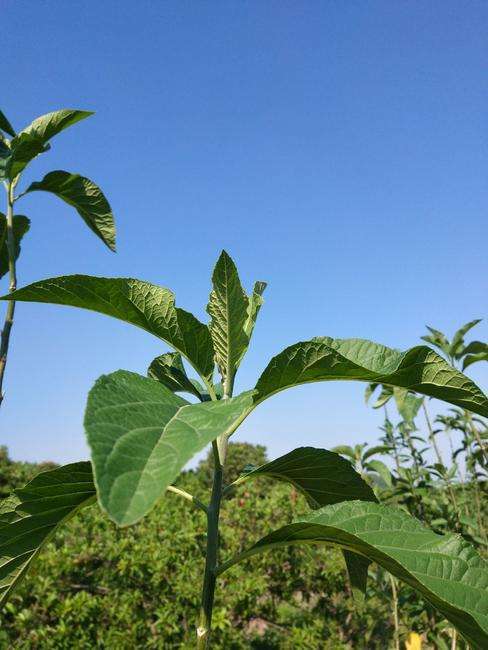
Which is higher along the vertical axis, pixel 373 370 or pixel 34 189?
pixel 34 189

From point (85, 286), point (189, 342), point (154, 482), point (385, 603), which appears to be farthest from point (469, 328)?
point (154, 482)

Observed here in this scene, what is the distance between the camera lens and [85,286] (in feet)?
3.61

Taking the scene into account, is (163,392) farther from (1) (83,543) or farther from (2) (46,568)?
(1) (83,543)

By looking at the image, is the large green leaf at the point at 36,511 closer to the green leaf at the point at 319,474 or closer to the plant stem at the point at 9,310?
the green leaf at the point at 319,474

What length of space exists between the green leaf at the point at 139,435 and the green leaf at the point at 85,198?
5.49 feet

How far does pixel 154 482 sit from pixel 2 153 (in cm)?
193

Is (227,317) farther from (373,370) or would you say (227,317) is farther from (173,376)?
(373,370)

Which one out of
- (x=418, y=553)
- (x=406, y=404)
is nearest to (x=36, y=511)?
(x=418, y=553)

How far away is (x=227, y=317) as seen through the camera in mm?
1269

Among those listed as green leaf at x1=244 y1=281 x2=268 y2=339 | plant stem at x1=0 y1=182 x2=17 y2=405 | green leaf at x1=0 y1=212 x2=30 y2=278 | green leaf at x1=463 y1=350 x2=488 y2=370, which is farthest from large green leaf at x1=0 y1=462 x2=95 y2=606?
green leaf at x1=463 y1=350 x2=488 y2=370

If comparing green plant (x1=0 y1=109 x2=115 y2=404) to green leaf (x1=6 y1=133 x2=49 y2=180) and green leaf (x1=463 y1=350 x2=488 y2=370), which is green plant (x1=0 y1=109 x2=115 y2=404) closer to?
green leaf (x1=6 y1=133 x2=49 y2=180)

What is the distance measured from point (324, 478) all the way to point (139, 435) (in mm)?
694

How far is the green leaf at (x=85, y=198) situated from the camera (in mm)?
2355

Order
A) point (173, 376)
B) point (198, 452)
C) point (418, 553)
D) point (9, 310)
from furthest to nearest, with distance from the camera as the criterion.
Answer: point (9, 310)
point (173, 376)
point (418, 553)
point (198, 452)
